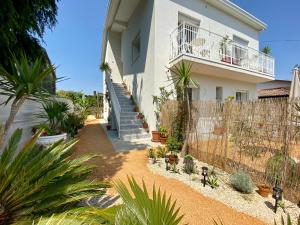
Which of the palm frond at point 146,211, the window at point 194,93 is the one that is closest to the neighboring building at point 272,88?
the window at point 194,93

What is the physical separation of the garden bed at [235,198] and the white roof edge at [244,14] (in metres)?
10.7

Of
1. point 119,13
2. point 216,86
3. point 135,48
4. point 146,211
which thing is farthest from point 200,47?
point 146,211

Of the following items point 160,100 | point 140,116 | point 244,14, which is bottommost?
point 140,116

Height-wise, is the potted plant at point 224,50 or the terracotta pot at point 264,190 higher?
the potted plant at point 224,50

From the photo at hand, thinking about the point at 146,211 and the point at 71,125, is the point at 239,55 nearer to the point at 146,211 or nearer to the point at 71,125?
the point at 71,125

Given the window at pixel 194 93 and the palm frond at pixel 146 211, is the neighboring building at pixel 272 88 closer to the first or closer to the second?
the window at pixel 194 93

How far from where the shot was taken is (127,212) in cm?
144

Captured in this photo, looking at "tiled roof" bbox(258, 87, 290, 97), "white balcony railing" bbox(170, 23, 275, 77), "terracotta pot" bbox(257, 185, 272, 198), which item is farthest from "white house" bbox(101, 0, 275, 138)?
"terracotta pot" bbox(257, 185, 272, 198)

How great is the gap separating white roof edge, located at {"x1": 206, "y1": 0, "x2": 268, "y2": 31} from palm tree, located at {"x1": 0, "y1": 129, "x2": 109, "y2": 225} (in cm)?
1234

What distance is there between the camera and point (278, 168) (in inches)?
163

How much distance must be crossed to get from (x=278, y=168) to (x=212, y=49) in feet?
26.5

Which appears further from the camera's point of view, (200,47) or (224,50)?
(224,50)

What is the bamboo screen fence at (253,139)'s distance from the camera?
3955 mm

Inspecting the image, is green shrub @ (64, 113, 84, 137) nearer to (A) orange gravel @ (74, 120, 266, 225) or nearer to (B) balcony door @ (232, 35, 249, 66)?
(A) orange gravel @ (74, 120, 266, 225)
